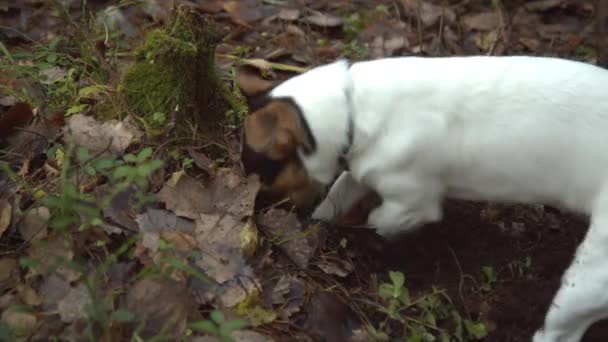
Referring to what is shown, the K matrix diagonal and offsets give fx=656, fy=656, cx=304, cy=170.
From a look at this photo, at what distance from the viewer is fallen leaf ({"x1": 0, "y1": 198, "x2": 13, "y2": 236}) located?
2.78m

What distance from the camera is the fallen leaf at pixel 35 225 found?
2.77 metres

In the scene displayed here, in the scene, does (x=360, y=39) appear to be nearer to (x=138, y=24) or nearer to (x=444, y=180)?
(x=138, y=24)

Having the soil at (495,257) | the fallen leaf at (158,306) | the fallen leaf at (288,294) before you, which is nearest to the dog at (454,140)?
the soil at (495,257)

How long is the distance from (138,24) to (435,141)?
2.88m

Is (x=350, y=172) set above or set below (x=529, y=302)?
above

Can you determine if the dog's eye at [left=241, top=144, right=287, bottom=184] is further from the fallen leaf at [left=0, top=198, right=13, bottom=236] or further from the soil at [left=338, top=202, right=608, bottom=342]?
the fallen leaf at [left=0, top=198, right=13, bottom=236]

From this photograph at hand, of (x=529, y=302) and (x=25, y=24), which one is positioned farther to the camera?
(x=25, y=24)

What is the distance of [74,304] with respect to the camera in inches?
97.0

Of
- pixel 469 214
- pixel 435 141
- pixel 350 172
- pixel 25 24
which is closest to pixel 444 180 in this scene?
pixel 435 141

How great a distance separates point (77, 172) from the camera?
9.53ft

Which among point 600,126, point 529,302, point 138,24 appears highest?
point 600,126

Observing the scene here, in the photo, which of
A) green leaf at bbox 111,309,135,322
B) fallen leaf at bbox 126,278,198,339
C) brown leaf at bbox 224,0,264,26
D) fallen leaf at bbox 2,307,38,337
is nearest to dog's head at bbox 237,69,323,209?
fallen leaf at bbox 126,278,198,339

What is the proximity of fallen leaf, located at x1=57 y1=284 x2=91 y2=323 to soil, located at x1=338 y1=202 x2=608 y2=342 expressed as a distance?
1377mm

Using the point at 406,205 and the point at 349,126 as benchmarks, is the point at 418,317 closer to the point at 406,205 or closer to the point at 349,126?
the point at 406,205
